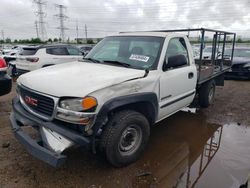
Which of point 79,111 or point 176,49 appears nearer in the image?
point 79,111

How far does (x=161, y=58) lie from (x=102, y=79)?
1.18 metres

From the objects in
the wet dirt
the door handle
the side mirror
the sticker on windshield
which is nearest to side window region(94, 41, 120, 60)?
the sticker on windshield

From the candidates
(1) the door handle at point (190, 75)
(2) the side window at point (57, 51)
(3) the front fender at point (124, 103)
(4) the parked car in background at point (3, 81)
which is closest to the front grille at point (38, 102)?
(3) the front fender at point (124, 103)

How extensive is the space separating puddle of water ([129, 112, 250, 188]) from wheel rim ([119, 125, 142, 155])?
0.27 metres

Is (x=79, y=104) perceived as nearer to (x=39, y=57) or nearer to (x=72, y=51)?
(x=39, y=57)

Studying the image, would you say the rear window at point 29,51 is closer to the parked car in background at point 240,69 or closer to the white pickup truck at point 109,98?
the white pickup truck at point 109,98

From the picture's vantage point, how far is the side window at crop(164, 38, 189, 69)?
3.91 m

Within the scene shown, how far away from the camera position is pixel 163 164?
3441 mm

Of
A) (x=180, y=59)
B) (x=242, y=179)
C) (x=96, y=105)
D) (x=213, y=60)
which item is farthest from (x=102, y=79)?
(x=213, y=60)

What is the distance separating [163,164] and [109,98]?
1.40 meters

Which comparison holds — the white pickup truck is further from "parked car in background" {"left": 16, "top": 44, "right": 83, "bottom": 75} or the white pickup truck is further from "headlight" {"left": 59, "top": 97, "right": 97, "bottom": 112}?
"parked car in background" {"left": 16, "top": 44, "right": 83, "bottom": 75}

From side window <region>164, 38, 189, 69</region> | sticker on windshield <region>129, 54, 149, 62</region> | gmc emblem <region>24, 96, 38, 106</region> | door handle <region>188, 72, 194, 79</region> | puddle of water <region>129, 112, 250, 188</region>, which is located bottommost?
puddle of water <region>129, 112, 250, 188</region>

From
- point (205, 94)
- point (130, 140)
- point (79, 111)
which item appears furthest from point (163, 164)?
point (205, 94)

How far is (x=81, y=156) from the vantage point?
3598 mm
